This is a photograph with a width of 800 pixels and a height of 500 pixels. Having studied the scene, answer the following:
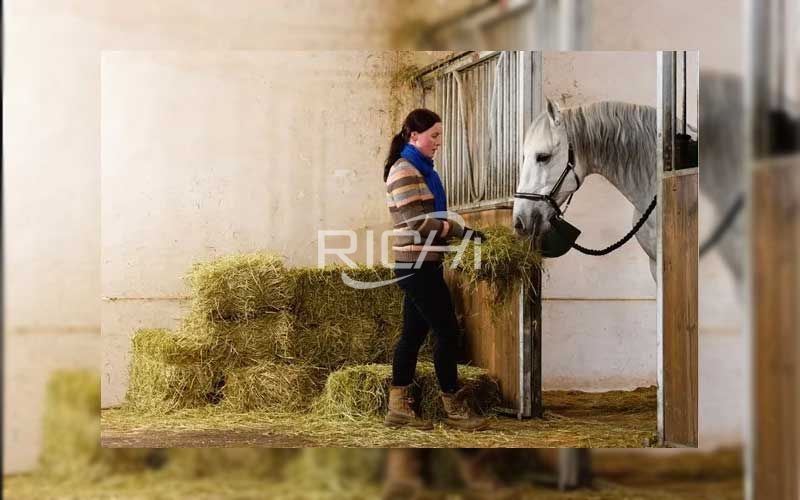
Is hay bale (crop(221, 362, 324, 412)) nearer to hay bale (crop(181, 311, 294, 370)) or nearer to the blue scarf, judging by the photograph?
hay bale (crop(181, 311, 294, 370))

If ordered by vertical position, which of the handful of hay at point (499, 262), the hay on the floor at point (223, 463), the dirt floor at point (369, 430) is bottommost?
the hay on the floor at point (223, 463)

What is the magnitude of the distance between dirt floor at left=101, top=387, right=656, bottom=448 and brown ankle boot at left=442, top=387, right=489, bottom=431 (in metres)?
0.03

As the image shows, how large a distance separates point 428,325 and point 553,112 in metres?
0.95

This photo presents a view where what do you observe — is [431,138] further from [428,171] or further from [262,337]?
[262,337]

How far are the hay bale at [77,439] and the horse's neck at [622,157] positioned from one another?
221cm

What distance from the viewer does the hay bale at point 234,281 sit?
3.29m

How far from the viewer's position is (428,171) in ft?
10.6

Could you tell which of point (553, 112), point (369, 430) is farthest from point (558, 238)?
point (369, 430)

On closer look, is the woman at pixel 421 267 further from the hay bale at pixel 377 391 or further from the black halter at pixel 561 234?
the black halter at pixel 561 234

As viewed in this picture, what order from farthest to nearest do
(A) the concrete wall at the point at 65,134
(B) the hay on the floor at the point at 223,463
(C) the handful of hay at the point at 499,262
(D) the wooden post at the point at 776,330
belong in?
(D) the wooden post at the point at 776,330 < (B) the hay on the floor at the point at 223,463 < (A) the concrete wall at the point at 65,134 < (C) the handful of hay at the point at 499,262

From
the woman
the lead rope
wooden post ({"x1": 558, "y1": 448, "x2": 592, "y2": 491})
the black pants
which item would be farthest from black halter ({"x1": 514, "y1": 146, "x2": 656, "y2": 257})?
wooden post ({"x1": 558, "y1": 448, "x2": 592, "y2": 491})

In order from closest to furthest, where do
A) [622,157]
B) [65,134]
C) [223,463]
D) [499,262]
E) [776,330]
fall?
[499,262] < [622,157] < [65,134] < [223,463] < [776,330]

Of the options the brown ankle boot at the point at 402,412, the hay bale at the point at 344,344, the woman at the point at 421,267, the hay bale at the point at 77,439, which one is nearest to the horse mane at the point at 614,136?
the woman at the point at 421,267

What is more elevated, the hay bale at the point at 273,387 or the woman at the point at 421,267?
the woman at the point at 421,267
